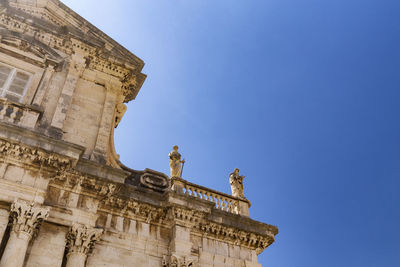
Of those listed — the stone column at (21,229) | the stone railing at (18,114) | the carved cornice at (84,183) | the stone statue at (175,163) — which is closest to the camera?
the stone column at (21,229)

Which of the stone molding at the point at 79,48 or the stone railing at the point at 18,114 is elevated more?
the stone molding at the point at 79,48

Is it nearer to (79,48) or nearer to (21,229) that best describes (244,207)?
(21,229)

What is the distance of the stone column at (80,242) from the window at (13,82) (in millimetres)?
4290

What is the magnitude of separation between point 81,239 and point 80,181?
56.1 inches

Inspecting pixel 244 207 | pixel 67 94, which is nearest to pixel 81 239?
pixel 67 94

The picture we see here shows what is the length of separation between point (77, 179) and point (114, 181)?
86 centimetres

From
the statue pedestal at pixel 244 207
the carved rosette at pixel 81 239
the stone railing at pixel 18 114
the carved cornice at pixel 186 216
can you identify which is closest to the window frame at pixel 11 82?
the stone railing at pixel 18 114

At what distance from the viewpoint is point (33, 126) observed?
962 centimetres

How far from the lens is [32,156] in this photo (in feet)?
28.4

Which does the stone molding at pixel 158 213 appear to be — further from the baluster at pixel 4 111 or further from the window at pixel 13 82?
the window at pixel 13 82

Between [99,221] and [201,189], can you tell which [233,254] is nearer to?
[201,189]

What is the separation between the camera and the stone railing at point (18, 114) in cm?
945

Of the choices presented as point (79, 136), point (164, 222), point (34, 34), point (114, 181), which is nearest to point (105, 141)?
point (79, 136)

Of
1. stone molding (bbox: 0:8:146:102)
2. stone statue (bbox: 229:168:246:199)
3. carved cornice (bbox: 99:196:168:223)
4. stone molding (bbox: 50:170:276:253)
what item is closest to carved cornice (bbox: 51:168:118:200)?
stone molding (bbox: 50:170:276:253)
